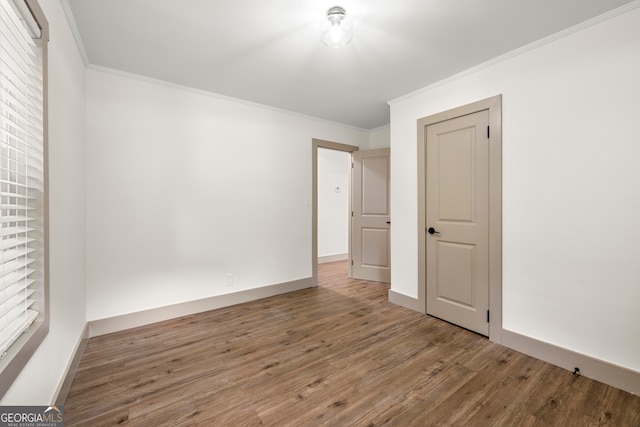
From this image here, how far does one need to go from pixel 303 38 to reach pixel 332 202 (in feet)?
13.8

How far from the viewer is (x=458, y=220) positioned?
2.75 meters

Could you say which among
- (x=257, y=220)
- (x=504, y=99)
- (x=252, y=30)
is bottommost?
(x=257, y=220)

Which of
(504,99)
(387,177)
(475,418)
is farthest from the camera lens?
(387,177)

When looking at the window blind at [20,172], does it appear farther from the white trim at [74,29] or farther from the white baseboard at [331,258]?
the white baseboard at [331,258]

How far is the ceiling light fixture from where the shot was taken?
6.05 ft

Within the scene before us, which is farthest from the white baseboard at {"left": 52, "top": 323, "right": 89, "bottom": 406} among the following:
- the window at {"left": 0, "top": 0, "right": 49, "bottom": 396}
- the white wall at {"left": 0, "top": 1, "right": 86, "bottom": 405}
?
the window at {"left": 0, "top": 0, "right": 49, "bottom": 396}

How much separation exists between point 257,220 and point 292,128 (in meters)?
1.41

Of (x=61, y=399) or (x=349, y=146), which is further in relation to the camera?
(x=349, y=146)

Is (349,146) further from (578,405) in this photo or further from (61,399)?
(61,399)

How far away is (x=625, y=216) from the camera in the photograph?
180cm

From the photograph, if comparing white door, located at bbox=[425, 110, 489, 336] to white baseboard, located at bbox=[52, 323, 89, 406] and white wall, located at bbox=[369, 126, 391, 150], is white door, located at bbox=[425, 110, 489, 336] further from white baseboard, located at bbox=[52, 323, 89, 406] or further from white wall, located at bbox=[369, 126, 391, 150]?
white baseboard, located at bbox=[52, 323, 89, 406]

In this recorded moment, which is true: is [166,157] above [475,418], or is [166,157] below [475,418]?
above

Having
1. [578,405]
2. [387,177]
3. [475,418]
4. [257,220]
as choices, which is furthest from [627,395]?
[257,220]

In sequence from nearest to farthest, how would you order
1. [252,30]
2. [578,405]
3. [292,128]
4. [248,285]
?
[578,405] → [252,30] → [248,285] → [292,128]
